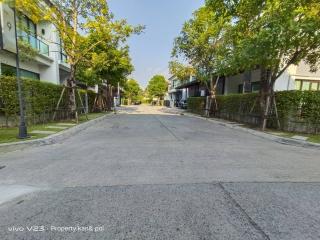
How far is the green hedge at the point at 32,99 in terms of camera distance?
33.8ft

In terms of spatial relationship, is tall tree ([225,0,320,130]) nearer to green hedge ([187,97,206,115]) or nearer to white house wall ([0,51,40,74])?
green hedge ([187,97,206,115])

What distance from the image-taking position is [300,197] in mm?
3711

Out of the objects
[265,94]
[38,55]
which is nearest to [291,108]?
[265,94]

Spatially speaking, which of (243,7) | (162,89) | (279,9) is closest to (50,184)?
(279,9)

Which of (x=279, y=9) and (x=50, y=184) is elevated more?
(x=279, y=9)

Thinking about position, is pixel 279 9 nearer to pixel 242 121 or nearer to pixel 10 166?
pixel 242 121

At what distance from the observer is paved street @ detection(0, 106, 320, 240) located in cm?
269

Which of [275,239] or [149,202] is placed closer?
[275,239]

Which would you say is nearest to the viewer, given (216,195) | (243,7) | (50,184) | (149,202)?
(149,202)

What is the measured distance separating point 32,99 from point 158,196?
10.9m

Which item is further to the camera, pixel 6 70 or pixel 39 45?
pixel 39 45

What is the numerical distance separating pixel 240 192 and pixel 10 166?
17.1 ft

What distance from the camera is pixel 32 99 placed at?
11703 millimetres

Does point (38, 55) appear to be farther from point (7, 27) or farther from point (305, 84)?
point (305, 84)
